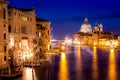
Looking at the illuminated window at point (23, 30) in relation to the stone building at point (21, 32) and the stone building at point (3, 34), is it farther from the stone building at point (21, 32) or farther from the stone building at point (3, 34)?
the stone building at point (3, 34)

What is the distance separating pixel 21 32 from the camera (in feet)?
214

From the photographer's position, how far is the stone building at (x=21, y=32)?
59562 millimetres

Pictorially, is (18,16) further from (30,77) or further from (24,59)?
(30,77)

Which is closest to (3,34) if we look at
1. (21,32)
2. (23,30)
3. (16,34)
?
(16,34)

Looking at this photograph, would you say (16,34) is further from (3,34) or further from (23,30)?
(3,34)

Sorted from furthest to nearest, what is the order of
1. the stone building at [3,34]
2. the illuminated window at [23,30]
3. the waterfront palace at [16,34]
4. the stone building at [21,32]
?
the illuminated window at [23,30]
the stone building at [21,32]
the waterfront palace at [16,34]
the stone building at [3,34]

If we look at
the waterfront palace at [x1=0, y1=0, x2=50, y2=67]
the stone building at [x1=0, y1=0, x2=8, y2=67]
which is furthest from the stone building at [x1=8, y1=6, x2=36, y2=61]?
the stone building at [x1=0, y1=0, x2=8, y2=67]

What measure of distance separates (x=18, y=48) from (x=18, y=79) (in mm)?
20222

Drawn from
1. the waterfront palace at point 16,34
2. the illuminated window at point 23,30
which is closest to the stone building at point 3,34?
the waterfront palace at point 16,34

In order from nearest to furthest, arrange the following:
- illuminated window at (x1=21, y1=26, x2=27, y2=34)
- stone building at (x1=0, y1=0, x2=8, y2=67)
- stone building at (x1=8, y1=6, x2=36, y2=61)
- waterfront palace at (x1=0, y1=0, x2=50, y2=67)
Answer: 1. stone building at (x1=0, y1=0, x2=8, y2=67)
2. waterfront palace at (x1=0, y1=0, x2=50, y2=67)
3. stone building at (x1=8, y1=6, x2=36, y2=61)
4. illuminated window at (x1=21, y1=26, x2=27, y2=34)

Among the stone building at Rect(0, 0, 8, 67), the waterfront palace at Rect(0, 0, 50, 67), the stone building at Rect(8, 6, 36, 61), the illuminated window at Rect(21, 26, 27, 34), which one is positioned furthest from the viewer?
the illuminated window at Rect(21, 26, 27, 34)

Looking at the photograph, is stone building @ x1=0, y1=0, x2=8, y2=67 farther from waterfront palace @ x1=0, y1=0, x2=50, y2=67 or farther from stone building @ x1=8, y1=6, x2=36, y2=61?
stone building @ x1=8, y1=6, x2=36, y2=61

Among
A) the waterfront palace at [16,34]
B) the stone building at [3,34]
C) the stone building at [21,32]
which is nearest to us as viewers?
the stone building at [3,34]

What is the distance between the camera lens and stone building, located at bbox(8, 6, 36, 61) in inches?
2345
